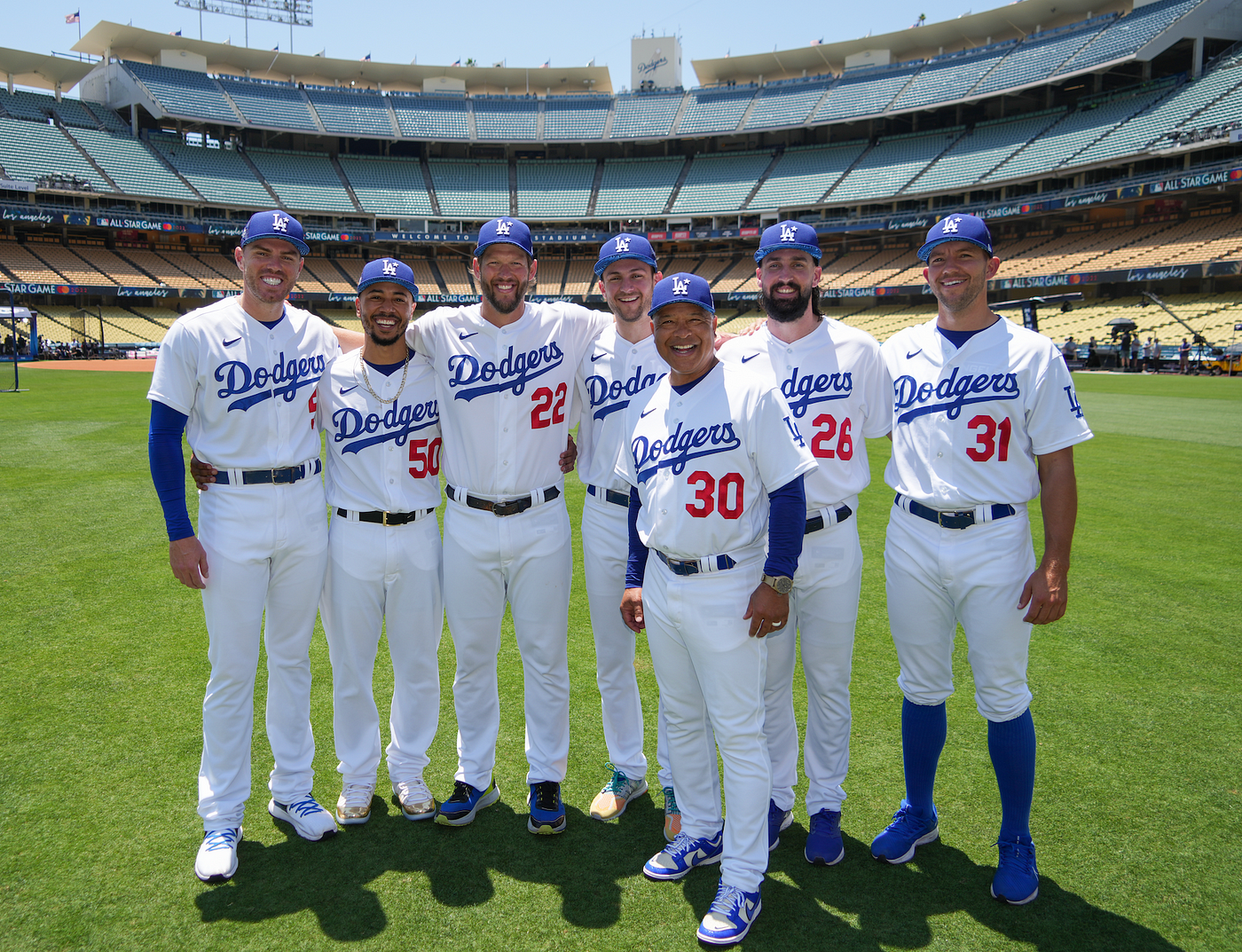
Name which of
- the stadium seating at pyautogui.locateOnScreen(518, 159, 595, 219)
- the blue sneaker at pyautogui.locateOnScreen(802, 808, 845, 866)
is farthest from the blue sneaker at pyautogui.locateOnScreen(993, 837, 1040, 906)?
the stadium seating at pyautogui.locateOnScreen(518, 159, 595, 219)

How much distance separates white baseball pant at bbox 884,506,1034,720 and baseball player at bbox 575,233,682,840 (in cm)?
134

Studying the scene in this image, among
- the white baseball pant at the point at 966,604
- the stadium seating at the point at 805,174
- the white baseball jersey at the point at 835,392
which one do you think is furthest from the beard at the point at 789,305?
the stadium seating at the point at 805,174

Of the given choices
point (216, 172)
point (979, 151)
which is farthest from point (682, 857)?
point (216, 172)

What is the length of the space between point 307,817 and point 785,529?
2590 mm

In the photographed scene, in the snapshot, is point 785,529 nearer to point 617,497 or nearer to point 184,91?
point 617,497

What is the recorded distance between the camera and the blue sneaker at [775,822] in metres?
3.59

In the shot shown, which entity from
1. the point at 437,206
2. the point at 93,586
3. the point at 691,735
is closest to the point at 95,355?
the point at 437,206

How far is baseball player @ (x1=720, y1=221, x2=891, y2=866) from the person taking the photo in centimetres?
359

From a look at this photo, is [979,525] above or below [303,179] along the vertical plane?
below

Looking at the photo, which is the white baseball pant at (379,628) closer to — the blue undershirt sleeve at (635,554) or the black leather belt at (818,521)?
Answer: the blue undershirt sleeve at (635,554)

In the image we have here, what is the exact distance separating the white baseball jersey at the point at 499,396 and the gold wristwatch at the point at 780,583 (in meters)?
1.38

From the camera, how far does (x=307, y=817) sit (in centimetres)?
366

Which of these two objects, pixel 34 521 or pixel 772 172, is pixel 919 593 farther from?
pixel 772 172

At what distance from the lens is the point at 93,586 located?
6621 mm
